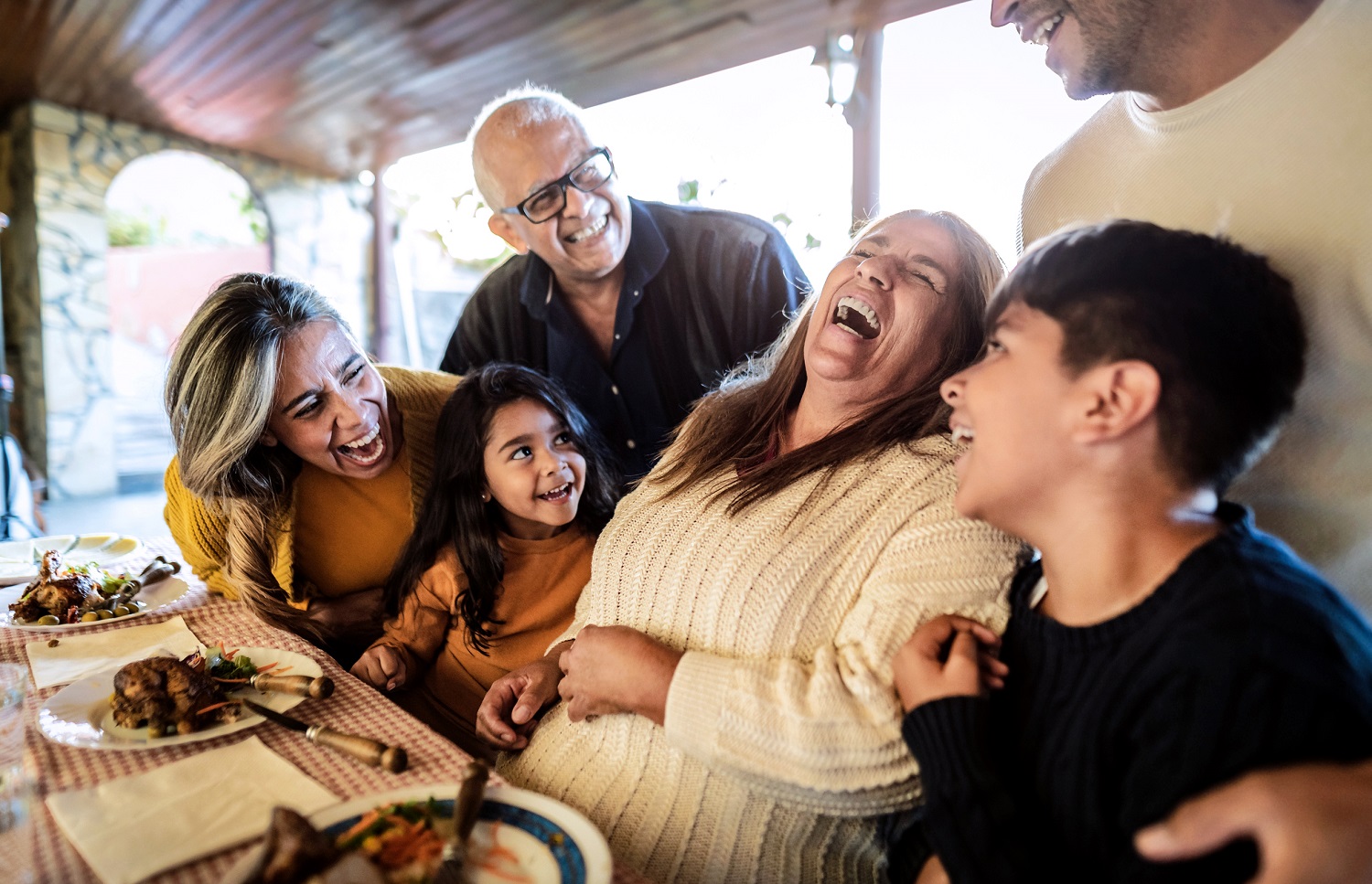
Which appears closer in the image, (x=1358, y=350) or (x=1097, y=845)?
(x=1097, y=845)

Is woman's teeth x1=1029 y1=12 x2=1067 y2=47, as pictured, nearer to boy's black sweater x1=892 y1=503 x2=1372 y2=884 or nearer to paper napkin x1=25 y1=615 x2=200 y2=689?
boy's black sweater x1=892 y1=503 x2=1372 y2=884

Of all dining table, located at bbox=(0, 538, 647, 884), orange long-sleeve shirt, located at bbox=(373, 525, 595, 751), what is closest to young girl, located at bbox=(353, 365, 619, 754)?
orange long-sleeve shirt, located at bbox=(373, 525, 595, 751)

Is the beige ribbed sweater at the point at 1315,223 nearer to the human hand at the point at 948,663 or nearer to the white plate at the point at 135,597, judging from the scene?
the human hand at the point at 948,663

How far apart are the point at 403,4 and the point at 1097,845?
5.05m

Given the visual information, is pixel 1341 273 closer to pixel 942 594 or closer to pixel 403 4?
pixel 942 594

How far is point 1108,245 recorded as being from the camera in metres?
1.01

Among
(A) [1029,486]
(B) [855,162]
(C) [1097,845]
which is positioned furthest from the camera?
(B) [855,162]

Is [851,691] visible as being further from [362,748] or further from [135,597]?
[135,597]

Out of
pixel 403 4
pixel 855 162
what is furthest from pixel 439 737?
pixel 403 4

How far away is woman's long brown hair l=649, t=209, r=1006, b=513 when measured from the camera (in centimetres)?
148

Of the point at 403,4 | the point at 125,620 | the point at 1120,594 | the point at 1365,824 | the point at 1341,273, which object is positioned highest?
the point at 403,4

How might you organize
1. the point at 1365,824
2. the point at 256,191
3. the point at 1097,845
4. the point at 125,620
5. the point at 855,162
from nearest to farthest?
the point at 1365,824, the point at 1097,845, the point at 125,620, the point at 855,162, the point at 256,191

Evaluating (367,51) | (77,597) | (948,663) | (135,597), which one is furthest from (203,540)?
(367,51)

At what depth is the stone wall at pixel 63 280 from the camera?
22.6ft
